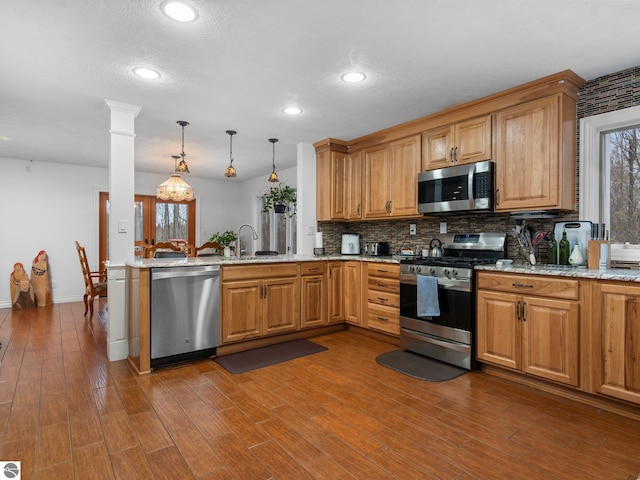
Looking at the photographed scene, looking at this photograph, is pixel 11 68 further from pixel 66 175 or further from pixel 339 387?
pixel 66 175

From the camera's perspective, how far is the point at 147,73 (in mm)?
2805

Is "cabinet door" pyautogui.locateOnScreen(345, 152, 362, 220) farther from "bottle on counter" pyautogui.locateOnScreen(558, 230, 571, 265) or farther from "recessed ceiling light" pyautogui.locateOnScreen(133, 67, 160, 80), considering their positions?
"recessed ceiling light" pyautogui.locateOnScreen(133, 67, 160, 80)

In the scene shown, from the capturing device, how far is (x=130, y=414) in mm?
2244

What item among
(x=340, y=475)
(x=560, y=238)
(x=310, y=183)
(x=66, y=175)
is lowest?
(x=340, y=475)

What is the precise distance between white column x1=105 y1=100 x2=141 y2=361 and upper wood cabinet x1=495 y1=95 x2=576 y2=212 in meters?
3.42

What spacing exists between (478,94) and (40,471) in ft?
13.0

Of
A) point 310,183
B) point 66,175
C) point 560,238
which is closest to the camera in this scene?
point 560,238

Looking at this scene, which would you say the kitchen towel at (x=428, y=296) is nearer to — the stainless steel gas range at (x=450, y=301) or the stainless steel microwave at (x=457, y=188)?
the stainless steel gas range at (x=450, y=301)

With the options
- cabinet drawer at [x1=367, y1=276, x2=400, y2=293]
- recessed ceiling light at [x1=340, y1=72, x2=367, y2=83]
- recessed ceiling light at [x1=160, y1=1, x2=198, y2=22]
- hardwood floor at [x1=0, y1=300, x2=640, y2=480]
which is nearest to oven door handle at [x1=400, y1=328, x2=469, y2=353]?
hardwood floor at [x1=0, y1=300, x2=640, y2=480]

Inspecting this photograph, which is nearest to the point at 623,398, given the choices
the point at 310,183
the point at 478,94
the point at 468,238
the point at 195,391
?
the point at 468,238

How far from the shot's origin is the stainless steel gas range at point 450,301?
2.98 m

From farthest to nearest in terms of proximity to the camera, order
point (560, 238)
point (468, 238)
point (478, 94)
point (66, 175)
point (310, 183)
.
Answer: point (66, 175), point (310, 183), point (468, 238), point (478, 94), point (560, 238)

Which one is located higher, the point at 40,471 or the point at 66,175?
the point at 66,175

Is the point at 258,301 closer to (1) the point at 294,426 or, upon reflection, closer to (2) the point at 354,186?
(1) the point at 294,426
